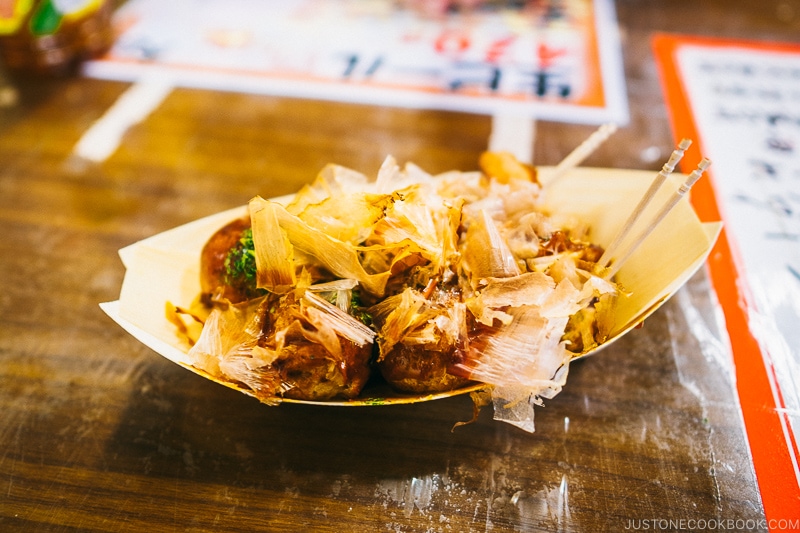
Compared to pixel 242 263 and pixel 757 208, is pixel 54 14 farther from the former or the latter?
pixel 757 208

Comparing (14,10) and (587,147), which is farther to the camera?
(14,10)

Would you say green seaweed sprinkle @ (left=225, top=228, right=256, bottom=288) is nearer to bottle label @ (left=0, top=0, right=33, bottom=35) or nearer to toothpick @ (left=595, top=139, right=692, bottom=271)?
toothpick @ (left=595, top=139, right=692, bottom=271)

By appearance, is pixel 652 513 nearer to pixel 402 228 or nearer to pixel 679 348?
pixel 679 348

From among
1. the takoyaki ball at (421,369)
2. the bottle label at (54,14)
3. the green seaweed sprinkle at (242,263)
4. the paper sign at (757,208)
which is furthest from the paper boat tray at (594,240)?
the bottle label at (54,14)

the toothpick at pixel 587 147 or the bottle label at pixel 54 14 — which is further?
the bottle label at pixel 54 14

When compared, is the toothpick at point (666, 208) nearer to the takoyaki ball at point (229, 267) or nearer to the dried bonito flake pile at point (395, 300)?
the dried bonito flake pile at point (395, 300)

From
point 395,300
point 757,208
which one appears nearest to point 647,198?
point 395,300

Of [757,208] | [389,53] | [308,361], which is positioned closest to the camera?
[308,361]

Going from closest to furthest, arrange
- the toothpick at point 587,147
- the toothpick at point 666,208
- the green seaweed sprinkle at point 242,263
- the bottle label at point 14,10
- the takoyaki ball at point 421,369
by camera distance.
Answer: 1. the toothpick at point 666,208
2. the takoyaki ball at point 421,369
3. the green seaweed sprinkle at point 242,263
4. the toothpick at point 587,147
5. the bottle label at point 14,10

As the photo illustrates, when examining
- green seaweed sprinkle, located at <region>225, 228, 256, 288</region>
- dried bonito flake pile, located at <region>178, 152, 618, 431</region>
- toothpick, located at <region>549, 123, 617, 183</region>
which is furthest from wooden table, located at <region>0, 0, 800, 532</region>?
toothpick, located at <region>549, 123, 617, 183</region>
